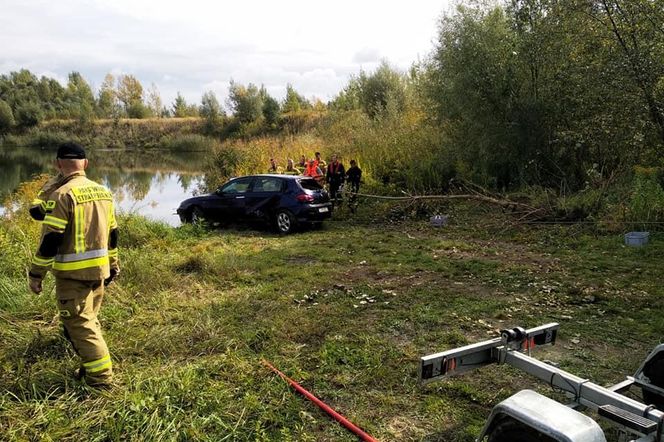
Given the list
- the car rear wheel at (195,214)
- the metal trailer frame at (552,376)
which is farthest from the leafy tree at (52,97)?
the metal trailer frame at (552,376)

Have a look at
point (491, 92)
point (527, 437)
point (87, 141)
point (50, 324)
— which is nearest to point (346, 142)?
point (491, 92)

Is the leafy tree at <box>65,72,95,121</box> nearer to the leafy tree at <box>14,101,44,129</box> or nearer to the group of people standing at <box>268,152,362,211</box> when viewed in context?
the leafy tree at <box>14,101,44,129</box>

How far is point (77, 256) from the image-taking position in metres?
3.69

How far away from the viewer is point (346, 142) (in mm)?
19688

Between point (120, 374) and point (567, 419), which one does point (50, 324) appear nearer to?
point (120, 374)

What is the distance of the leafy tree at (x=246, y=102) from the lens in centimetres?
4959

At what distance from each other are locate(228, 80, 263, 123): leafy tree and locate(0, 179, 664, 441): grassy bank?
138ft

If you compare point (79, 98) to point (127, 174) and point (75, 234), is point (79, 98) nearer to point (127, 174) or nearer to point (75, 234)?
point (127, 174)

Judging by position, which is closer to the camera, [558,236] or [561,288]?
[561,288]

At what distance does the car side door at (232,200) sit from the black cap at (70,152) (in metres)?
8.53

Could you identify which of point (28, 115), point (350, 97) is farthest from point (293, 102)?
point (28, 115)

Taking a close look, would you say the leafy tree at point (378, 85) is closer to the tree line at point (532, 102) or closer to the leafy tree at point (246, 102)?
the tree line at point (532, 102)

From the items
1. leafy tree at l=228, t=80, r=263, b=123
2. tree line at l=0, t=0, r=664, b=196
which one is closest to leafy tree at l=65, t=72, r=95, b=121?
leafy tree at l=228, t=80, r=263, b=123

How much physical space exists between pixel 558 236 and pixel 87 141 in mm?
58218
